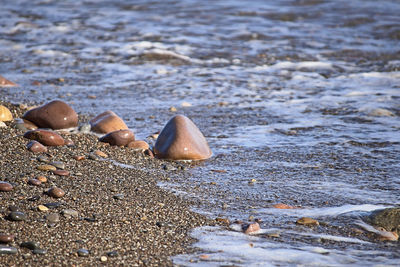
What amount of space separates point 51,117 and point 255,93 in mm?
2594

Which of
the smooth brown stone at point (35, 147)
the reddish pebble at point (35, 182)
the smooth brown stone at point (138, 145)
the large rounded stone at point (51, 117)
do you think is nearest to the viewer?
the reddish pebble at point (35, 182)

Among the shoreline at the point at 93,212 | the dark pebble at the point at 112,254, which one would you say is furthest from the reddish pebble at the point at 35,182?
the dark pebble at the point at 112,254

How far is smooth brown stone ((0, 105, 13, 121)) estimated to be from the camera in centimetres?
415

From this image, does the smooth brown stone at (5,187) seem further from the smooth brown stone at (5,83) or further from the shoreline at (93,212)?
the smooth brown stone at (5,83)

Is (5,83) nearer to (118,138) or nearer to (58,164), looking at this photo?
(118,138)

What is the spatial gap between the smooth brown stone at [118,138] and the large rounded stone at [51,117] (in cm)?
39

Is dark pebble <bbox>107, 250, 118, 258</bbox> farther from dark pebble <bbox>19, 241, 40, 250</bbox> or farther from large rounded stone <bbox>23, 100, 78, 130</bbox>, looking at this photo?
large rounded stone <bbox>23, 100, 78, 130</bbox>

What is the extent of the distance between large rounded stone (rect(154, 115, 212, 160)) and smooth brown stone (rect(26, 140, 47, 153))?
2.68ft

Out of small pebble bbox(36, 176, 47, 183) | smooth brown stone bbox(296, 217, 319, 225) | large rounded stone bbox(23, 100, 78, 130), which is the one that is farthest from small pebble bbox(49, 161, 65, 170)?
smooth brown stone bbox(296, 217, 319, 225)

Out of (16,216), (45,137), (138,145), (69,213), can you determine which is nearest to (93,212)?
(69,213)

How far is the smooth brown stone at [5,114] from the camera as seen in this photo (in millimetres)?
4148

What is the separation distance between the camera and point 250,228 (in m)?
2.75

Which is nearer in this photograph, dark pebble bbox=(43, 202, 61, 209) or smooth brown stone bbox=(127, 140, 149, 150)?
dark pebble bbox=(43, 202, 61, 209)

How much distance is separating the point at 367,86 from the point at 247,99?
1.57 metres
